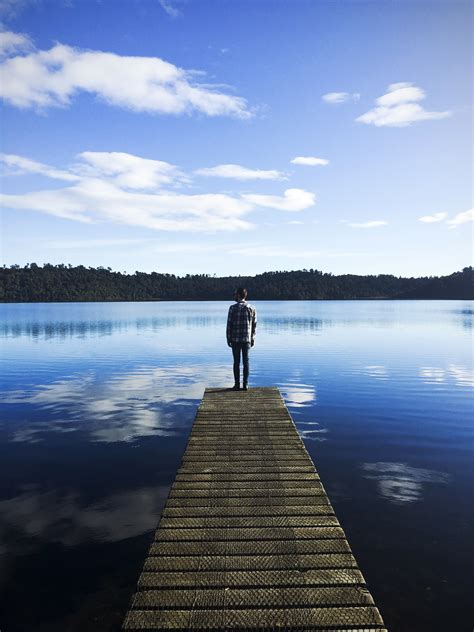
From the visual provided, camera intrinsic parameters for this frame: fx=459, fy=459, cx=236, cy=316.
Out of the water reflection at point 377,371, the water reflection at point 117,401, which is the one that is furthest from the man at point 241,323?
the water reflection at point 377,371

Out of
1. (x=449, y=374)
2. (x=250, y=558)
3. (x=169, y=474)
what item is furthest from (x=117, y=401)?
(x=449, y=374)

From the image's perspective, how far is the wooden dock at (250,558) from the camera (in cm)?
421

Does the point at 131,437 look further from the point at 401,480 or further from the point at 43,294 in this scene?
the point at 43,294

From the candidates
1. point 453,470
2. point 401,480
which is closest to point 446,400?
point 453,470

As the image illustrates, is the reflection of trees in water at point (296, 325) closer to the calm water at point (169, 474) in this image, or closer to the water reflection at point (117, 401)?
the calm water at point (169, 474)

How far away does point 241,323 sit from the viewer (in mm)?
13273

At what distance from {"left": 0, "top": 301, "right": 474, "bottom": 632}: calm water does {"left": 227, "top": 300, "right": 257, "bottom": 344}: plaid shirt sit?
3224mm

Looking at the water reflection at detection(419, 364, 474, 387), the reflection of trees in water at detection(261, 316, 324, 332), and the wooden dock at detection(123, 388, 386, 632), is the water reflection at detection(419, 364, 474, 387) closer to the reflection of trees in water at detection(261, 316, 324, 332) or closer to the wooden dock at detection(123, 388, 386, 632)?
the wooden dock at detection(123, 388, 386, 632)

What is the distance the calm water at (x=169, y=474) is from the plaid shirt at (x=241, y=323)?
322cm

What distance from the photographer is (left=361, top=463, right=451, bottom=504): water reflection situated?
29.5 feet

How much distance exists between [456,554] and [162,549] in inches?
178

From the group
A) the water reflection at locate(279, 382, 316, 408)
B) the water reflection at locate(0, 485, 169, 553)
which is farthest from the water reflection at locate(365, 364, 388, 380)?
the water reflection at locate(0, 485, 169, 553)

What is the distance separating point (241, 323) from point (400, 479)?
583 cm

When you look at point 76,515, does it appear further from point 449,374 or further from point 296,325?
point 296,325
